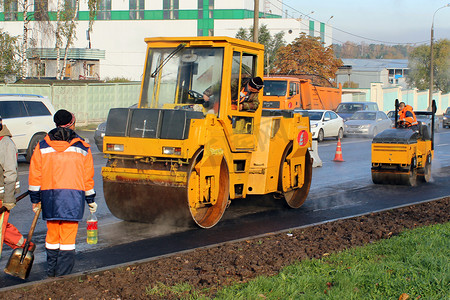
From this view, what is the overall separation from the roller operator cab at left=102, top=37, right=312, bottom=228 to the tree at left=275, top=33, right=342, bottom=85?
40337mm

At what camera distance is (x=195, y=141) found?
333 inches

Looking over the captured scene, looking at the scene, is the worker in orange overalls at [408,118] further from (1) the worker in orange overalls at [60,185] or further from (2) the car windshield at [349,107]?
(2) the car windshield at [349,107]

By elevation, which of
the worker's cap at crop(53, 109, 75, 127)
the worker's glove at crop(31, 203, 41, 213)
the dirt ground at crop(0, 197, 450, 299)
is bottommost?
the dirt ground at crop(0, 197, 450, 299)

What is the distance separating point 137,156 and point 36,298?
3.20 m

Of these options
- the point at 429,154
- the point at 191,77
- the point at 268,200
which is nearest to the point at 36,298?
the point at 191,77

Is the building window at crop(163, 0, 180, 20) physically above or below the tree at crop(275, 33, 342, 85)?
above

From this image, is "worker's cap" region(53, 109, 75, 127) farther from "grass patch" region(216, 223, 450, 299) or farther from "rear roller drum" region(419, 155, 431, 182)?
"rear roller drum" region(419, 155, 431, 182)

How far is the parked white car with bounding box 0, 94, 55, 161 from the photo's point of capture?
1741 centimetres

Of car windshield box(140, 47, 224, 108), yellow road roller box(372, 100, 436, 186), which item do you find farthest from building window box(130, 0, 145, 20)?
car windshield box(140, 47, 224, 108)

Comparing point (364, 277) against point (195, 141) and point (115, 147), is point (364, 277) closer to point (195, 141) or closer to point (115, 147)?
point (195, 141)

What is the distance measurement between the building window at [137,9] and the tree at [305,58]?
30465 millimetres

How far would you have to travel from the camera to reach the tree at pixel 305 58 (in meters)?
50.9

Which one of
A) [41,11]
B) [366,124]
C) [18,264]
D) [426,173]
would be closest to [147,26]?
[41,11]

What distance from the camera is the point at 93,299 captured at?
5.75 metres
